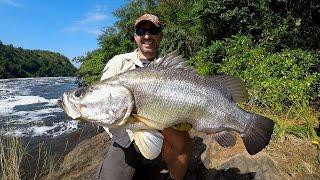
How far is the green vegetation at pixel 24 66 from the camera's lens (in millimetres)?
86250

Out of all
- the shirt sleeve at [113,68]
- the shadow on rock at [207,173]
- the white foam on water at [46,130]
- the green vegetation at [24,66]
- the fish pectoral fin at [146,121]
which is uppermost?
the shirt sleeve at [113,68]

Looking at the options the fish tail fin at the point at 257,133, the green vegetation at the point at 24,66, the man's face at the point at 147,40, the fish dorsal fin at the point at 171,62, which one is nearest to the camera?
the fish tail fin at the point at 257,133

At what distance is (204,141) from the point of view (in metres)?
6.17

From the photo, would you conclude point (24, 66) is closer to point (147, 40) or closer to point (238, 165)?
point (238, 165)

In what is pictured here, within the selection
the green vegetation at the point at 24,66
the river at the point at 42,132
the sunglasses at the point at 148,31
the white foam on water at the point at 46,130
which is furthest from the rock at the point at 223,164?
the green vegetation at the point at 24,66

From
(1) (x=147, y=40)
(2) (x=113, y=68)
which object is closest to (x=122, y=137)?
(2) (x=113, y=68)

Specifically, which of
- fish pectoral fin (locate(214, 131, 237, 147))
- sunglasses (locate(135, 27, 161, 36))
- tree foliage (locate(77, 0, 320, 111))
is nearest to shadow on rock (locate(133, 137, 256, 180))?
sunglasses (locate(135, 27, 161, 36))

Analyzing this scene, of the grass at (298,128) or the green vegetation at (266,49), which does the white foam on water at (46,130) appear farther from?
the grass at (298,128)

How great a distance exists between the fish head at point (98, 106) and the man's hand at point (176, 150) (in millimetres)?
1003

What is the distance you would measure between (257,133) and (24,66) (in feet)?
318

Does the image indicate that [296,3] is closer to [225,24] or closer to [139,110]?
[225,24]

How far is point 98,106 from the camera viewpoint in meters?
3.25

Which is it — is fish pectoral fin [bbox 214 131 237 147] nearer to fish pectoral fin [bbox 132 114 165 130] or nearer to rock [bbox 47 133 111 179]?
fish pectoral fin [bbox 132 114 165 130]

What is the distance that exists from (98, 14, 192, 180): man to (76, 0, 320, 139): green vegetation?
7.47ft
